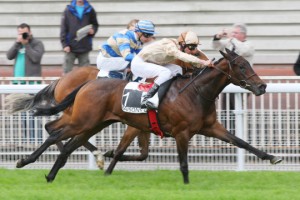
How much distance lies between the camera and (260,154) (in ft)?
39.0

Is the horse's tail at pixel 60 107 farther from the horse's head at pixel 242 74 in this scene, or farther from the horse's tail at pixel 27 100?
the horse's head at pixel 242 74

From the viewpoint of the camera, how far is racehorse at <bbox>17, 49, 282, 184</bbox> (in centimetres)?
1175

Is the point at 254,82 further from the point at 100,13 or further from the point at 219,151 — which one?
the point at 100,13

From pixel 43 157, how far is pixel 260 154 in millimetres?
2900

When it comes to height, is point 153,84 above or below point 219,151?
above

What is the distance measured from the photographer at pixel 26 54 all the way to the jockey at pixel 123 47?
6.39ft

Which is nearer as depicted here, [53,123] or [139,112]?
[139,112]

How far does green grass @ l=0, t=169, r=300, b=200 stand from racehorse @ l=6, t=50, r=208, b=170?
238mm

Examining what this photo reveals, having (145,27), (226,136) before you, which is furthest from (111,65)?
(226,136)

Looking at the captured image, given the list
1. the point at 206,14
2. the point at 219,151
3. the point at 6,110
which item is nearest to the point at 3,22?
the point at 206,14

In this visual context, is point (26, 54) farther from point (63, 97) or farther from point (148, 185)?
point (148, 185)

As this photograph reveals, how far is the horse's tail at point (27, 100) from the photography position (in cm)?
1302

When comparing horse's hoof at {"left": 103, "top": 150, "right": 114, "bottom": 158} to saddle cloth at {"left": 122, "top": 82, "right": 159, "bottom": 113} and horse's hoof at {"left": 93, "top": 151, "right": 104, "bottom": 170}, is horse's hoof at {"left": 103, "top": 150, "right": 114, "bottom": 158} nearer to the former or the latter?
horse's hoof at {"left": 93, "top": 151, "right": 104, "bottom": 170}

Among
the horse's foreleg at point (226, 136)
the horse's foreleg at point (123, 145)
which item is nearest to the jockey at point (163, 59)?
the horse's foreleg at point (226, 136)
